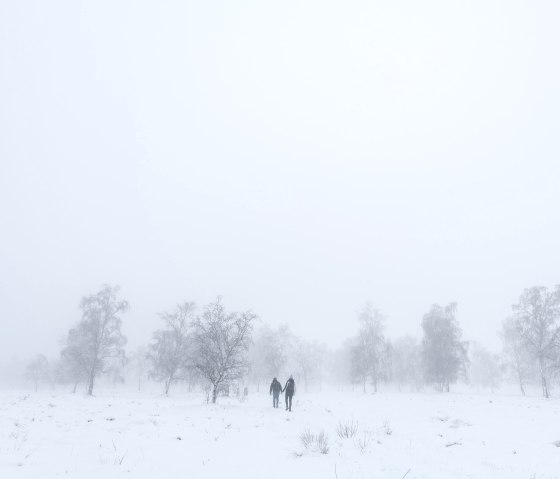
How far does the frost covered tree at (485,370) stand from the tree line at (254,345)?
2394 cm

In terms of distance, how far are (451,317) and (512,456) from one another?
4862 centimetres

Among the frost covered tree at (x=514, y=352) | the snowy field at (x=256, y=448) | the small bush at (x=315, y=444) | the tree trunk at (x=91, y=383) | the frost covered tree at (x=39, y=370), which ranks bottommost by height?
the frost covered tree at (x=39, y=370)

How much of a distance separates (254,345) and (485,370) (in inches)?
2754

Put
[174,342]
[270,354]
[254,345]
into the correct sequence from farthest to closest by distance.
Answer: [270,354], [254,345], [174,342]

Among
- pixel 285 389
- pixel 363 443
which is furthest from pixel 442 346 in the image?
pixel 363 443

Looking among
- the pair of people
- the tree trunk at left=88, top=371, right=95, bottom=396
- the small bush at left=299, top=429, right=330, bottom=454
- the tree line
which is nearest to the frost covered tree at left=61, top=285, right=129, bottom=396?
the tree line

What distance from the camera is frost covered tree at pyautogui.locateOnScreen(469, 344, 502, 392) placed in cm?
8688

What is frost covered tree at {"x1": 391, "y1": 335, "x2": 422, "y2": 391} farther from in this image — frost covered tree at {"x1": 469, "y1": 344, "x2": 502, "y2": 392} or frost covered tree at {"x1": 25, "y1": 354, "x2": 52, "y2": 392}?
frost covered tree at {"x1": 25, "y1": 354, "x2": 52, "y2": 392}

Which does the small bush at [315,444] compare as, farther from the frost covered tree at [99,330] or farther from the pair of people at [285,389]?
the frost covered tree at [99,330]

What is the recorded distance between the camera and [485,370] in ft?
297

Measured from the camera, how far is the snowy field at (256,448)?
9.87 m

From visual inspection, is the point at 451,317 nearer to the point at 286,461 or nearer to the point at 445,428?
the point at 445,428

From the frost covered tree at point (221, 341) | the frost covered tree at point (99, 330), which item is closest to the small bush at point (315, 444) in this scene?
the frost covered tree at point (221, 341)

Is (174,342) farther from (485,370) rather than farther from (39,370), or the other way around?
(485,370)
